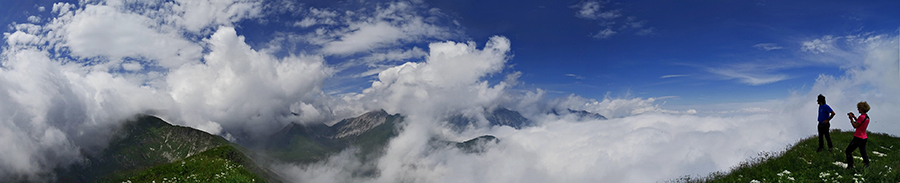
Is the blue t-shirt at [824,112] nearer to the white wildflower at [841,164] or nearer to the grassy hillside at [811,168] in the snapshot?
the grassy hillside at [811,168]

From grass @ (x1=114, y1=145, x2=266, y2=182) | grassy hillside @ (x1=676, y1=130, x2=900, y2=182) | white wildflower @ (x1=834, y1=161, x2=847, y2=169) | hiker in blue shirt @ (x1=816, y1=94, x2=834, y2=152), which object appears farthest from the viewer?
grass @ (x1=114, y1=145, x2=266, y2=182)

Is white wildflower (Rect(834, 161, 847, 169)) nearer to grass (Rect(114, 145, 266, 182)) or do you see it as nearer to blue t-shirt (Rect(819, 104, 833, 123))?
blue t-shirt (Rect(819, 104, 833, 123))

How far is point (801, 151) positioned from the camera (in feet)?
57.4

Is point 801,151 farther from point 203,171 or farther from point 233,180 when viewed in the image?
point 203,171

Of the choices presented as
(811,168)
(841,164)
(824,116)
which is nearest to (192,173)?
(811,168)

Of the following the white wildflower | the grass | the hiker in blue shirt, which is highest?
the grass

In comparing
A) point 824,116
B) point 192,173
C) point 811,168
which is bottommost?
point 811,168

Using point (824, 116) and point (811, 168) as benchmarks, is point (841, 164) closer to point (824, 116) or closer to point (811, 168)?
point (811, 168)

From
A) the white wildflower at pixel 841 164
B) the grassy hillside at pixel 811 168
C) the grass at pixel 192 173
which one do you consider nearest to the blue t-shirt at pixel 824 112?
the grassy hillside at pixel 811 168

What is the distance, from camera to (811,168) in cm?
1446

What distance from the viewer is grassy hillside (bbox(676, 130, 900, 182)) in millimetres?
11648

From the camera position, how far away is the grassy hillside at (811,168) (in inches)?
459

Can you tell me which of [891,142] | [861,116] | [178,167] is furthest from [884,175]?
[178,167]

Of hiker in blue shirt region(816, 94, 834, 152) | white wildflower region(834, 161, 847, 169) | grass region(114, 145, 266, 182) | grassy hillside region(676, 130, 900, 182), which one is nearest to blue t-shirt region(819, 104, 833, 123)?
hiker in blue shirt region(816, 94, 834, 152)
